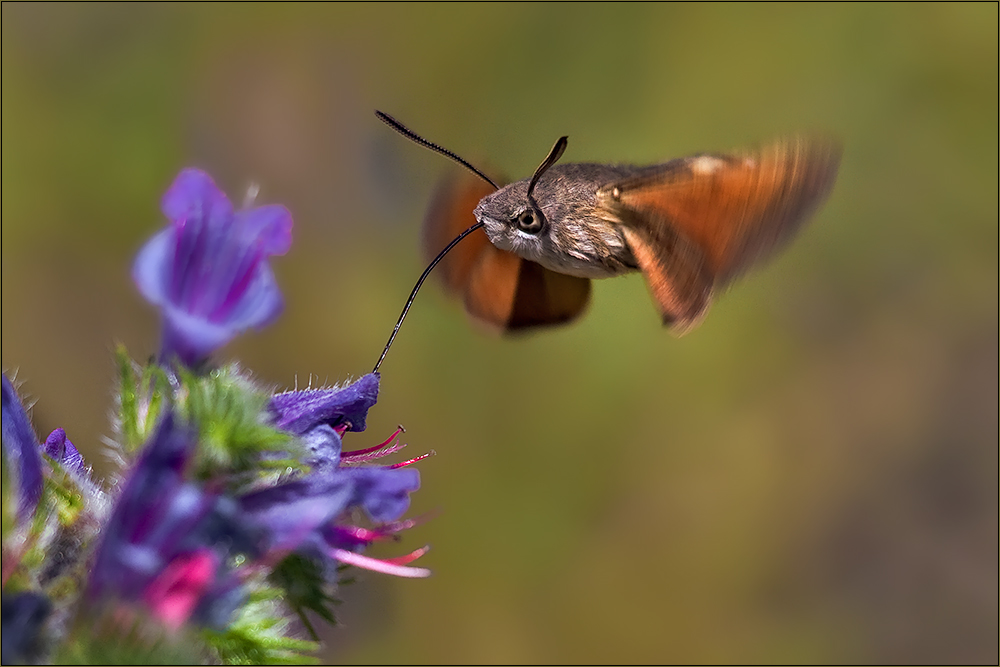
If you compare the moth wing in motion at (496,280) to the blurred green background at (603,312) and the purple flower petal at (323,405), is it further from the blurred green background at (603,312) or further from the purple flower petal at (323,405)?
the blurred green background at (603,312)

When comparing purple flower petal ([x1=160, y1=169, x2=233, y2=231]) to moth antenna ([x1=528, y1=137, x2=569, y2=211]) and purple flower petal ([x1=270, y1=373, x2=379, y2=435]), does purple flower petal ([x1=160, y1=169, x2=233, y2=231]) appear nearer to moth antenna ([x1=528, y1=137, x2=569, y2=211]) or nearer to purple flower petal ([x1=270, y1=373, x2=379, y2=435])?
purple flower petal ([x1=270, y1=373, x2=379, y2=435])

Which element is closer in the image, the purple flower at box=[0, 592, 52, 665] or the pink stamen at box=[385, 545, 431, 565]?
the purple flower at box=[0, 592, 52, 665]

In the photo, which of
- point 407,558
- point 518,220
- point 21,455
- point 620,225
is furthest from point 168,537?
point 620,225

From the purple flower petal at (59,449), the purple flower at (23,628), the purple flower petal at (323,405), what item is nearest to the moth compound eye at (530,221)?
the purple flower petal at (323,405)

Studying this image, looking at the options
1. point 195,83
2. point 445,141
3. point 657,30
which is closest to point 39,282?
point 195,83

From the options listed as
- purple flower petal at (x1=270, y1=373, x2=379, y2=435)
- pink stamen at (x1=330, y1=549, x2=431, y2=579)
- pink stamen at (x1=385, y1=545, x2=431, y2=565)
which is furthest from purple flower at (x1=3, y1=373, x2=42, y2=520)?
pink stamen at (x1=385, y1=545, x2=431, y2=565)

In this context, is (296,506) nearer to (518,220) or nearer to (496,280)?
(518,220)

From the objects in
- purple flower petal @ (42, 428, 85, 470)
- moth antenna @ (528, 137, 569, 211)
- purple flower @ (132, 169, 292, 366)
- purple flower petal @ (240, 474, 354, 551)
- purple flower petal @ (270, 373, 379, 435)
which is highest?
moth antenna @ (528, 137, 569, 211)

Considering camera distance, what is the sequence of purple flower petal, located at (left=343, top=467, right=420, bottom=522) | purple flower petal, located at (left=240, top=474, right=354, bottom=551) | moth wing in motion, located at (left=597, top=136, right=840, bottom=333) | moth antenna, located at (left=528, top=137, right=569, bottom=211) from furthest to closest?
1. moth antenna, located at (left=528, top=137, right=569, bottom=211)
2. moth wing in motion, located at (left=597, top=136, right=840, bottom=333)
3. purple flower petal, located at (left=343, top=467, right=420, bottom=522)
4. purple flower petal, located at (left=240, top=474, right=354, bottom=551)
